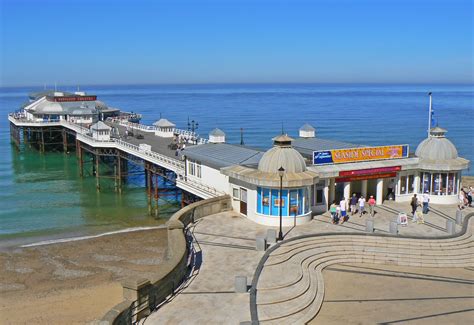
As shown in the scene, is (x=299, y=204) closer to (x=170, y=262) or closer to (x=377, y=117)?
(x=170, y=262)

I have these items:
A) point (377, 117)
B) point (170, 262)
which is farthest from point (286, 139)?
point (377, 117)

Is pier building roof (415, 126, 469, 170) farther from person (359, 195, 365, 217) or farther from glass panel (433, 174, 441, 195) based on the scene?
person (359, 195, 365, 217)

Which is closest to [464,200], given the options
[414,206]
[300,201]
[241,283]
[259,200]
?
[414,206]

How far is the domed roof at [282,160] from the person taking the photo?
24984 mm

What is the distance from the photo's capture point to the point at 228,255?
20844 millimetres

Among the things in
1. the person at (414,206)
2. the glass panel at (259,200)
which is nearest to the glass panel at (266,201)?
the glass panel at (259,200)

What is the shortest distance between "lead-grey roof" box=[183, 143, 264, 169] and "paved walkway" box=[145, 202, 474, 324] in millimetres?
3337

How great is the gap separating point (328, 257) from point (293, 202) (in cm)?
391

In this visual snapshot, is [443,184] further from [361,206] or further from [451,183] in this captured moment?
[361,206]

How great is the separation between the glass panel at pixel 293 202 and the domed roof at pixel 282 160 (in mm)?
1100

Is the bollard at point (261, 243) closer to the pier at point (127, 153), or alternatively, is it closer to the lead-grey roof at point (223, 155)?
the lead-grey roof at point (223, 155)

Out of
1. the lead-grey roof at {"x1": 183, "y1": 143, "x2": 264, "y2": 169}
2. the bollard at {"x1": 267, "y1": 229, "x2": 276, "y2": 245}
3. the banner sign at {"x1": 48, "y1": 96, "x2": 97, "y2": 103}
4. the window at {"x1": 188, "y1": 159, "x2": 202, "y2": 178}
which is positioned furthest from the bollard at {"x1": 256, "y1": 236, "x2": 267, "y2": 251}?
the banner sign at {"x1": 48, "y1": 96, "x2": 97, "y2": 103}

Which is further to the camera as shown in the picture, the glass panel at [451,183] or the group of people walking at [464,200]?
the glass panel at [451,183]

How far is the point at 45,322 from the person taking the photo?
69.1 ft
